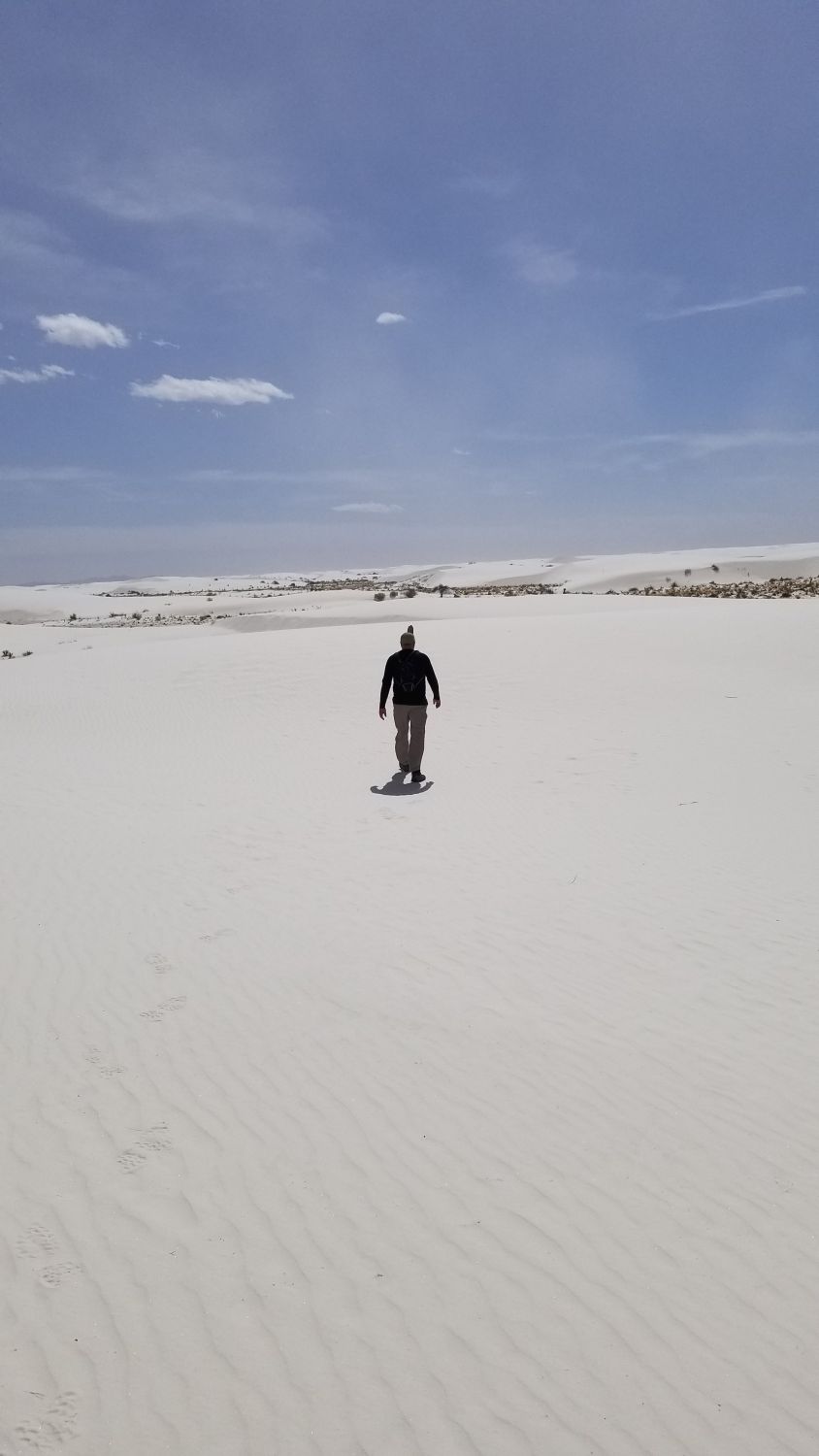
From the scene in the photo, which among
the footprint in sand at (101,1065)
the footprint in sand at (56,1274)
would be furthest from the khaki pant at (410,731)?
the footprint in sand at (56,1274)

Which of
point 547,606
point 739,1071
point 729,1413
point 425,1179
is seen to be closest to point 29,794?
point 425,1179

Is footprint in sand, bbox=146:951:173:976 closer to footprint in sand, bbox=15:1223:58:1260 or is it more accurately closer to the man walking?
footprint in sand, bbox=15:1223:58:1260

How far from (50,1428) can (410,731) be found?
8327 mm

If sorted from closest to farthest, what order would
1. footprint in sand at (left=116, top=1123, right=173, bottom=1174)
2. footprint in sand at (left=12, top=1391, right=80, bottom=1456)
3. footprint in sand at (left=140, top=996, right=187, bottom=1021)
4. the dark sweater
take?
Result: 1. footprint in sand at (left=12, top=1391, right=80, bottom=1456)
2. footprint in sand at (left=116, top=1123, right=173, bottom=1174)
3. footprint in sand at (left=140, top=996, right=187, bottom=1021)
4. the dark sweater

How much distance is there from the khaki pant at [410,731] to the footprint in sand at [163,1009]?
18.4ft

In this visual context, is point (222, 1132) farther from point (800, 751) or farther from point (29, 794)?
point (800, 751)

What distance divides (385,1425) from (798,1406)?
4.38 ft

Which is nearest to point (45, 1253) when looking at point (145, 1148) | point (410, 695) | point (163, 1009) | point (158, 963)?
point (145, 1148)

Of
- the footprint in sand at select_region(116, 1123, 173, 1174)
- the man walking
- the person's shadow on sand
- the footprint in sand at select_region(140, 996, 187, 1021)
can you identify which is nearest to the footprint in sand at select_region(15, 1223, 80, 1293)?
the footprint in sand at select_region(116, 1123, 173, 1174)

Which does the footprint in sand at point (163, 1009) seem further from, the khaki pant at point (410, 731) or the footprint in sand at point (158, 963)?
the khaki pant at point (410, 731)

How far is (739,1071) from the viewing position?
156 inches

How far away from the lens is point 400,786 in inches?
397

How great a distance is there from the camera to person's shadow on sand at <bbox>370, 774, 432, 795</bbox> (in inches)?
389

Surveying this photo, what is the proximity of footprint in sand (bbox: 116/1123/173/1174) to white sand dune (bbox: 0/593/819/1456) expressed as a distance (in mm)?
13
